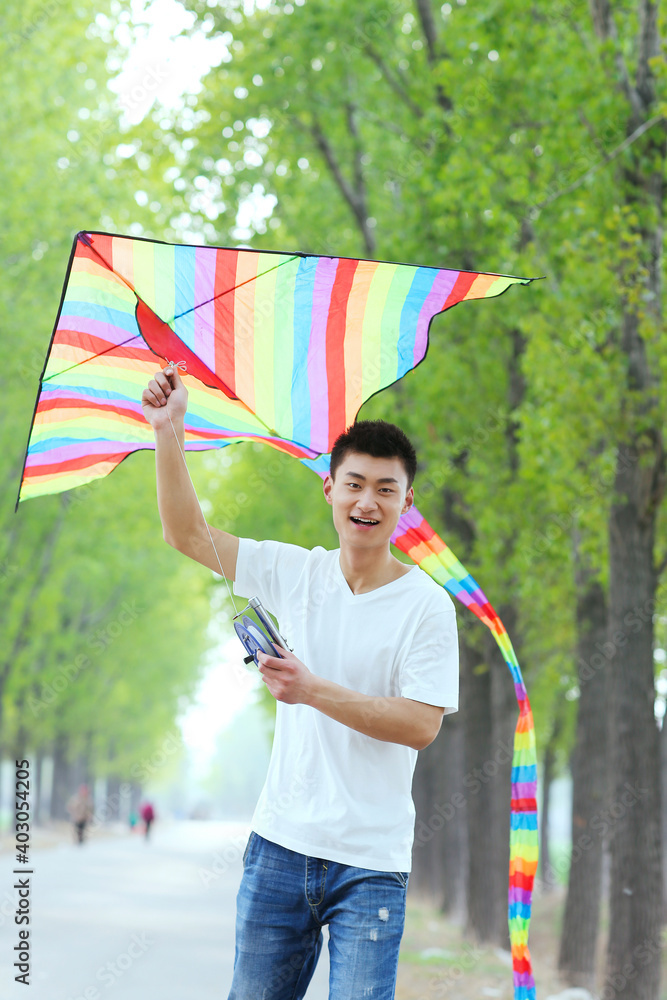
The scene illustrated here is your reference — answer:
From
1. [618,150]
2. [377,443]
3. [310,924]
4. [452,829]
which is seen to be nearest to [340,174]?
[618,150]

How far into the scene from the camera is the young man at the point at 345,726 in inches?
116

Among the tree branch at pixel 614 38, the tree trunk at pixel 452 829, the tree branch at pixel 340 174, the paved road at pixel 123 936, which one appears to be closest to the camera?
the tree branch at pixel 614 38

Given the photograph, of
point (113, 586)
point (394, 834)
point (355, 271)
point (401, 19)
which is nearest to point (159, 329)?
point (355, 271)

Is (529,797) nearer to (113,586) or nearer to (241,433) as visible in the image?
(241,433)

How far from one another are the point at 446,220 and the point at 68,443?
7.14 meters

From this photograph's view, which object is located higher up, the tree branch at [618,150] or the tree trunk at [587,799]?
the tree branch at [618,150]

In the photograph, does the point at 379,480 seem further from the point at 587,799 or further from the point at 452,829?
the point at 452,829

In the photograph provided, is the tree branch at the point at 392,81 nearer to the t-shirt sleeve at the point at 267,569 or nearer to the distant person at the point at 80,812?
the t-shirt sleeve at the point at 267,569

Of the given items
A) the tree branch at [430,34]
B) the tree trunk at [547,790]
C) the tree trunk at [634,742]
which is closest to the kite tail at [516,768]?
the tree trunk at [634,742]

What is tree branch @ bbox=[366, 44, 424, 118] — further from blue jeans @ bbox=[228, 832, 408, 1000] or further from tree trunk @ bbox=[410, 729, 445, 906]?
tree trunk @ bbox=[410, 729, 445, 906]

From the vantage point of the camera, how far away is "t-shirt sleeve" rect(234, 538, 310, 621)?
3521 millimetres

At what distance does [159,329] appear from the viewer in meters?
4.18

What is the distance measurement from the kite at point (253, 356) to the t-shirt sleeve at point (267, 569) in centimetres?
78

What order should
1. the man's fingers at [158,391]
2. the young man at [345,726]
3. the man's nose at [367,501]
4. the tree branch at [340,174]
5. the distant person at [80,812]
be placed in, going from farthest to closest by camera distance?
the distant person at [80,812], the tree branch at [340,174], the man's fingers at [158,391], the man's nose at [367,501], the young man at [345,726]
